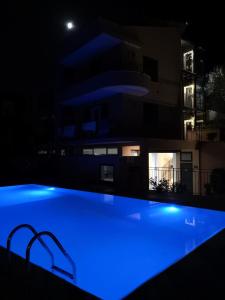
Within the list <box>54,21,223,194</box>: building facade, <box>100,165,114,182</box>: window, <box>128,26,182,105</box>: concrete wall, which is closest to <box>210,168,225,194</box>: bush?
<box>54,21,223,194</box>: building facade

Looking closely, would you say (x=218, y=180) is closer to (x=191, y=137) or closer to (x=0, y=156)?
(x=191, y=137)

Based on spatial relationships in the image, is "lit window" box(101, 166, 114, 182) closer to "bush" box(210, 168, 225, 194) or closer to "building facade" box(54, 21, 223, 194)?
"building facade" box(54, 21, 223, 194)

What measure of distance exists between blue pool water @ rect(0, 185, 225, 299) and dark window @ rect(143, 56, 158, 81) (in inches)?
384

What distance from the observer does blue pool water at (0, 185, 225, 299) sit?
18.2 feet

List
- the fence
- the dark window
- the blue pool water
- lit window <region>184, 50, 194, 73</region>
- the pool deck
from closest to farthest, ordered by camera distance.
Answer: the pool deck → the blue pool water → the fence → the dark window → lit window <region>184, 50, 194, 73</region>

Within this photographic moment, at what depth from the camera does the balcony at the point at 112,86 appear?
15414 millimetres

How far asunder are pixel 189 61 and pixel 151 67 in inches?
255

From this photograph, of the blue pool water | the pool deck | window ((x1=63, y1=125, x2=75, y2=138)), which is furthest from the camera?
window ((x1=63, y1=125, x2=75, y2=138))

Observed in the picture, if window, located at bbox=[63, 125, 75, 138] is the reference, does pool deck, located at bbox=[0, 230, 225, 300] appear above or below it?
below

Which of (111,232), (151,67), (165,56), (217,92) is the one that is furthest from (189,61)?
(111,232)

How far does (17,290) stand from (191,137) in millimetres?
17591

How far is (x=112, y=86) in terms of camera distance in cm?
1562

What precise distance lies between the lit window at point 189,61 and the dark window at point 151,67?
556 cm

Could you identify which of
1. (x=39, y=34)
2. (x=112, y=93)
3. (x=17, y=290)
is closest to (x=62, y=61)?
(x=39, y=34)
